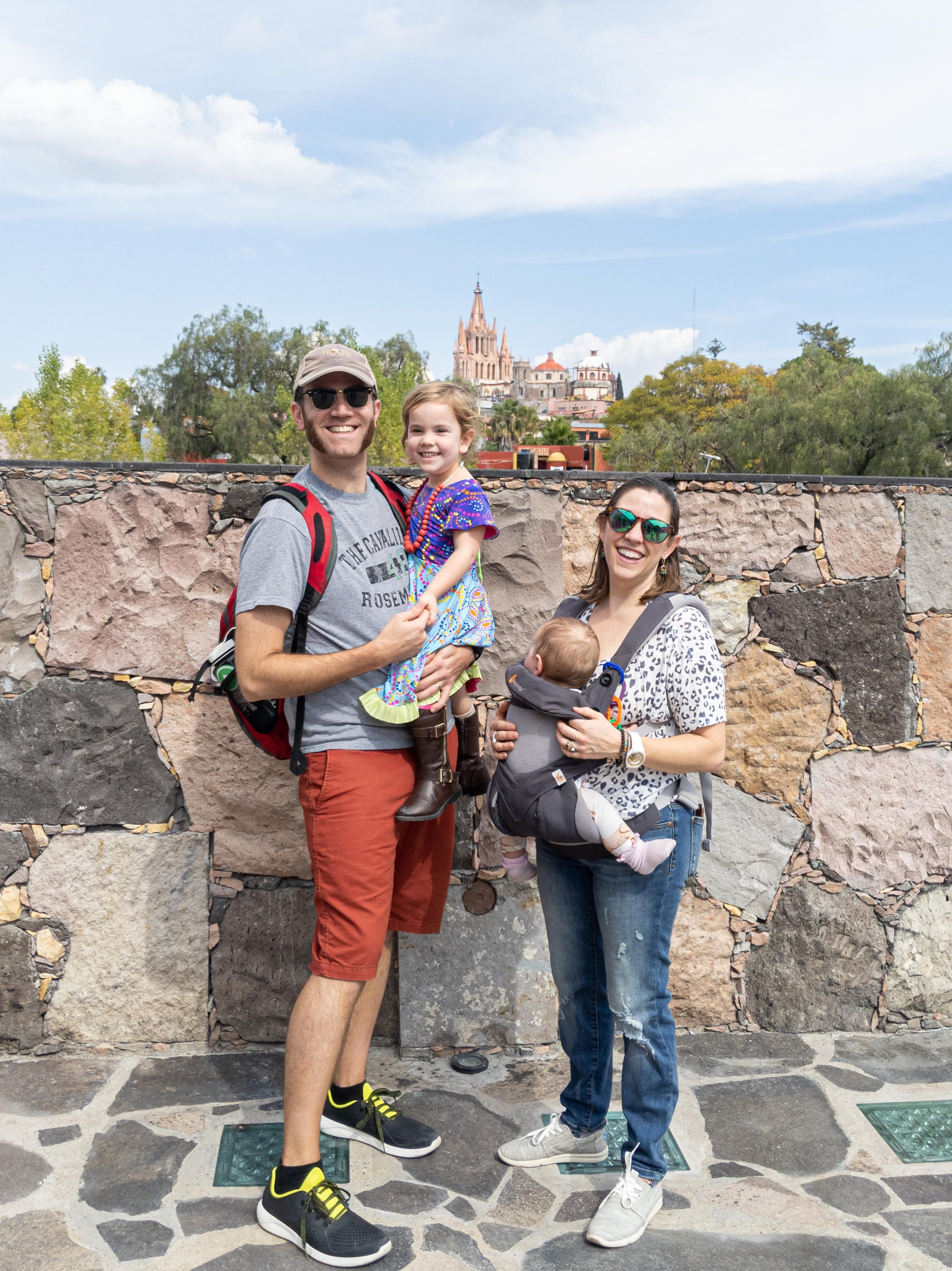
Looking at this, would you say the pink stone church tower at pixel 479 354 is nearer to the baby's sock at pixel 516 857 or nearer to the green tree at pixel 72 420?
the green tree at pixel 72 420

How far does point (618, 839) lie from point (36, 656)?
180cm

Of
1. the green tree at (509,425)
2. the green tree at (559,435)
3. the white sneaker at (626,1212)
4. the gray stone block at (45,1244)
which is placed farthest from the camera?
the green tree at (509,425)

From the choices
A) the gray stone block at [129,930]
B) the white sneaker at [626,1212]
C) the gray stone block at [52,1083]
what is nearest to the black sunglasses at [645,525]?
the white sneaker at [626,1212]

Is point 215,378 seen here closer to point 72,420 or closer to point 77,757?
point 72,420

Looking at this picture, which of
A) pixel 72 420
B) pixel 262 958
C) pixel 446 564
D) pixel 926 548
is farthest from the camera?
pixel 72 420

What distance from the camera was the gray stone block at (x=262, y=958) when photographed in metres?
2.91

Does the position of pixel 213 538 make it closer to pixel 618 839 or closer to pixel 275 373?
pixel 618 839

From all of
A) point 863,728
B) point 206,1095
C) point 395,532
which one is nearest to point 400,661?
point 395,532

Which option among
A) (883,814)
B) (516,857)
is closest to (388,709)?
(516,857)

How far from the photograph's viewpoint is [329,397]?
7.08 ft

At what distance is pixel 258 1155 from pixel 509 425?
60.5 m

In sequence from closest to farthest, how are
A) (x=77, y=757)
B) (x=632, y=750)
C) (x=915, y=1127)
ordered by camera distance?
(x=632, y=750), (x=915, y=1127), (x=77, y=757)

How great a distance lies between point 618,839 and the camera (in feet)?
6.58

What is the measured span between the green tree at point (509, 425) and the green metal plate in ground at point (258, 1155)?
5781 cm
